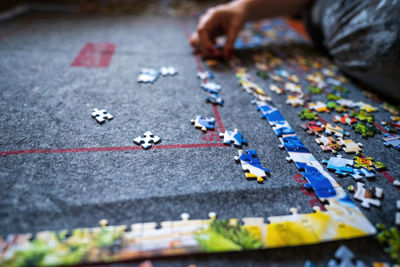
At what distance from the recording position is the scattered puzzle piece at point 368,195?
0.97m

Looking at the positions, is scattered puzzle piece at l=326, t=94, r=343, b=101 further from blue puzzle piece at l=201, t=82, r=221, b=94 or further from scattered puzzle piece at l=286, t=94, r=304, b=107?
blue puzzle piece at l=201, t=82, r=221, b=94

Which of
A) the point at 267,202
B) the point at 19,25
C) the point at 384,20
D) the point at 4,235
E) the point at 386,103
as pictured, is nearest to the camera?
the point at 4,235

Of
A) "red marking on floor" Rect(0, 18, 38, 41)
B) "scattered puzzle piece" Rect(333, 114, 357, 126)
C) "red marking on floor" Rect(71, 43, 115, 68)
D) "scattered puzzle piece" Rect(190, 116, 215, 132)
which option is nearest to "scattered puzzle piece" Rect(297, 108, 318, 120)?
"scattered puzzle piece" Rect(333, 114, 357, 126)

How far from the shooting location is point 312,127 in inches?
52.2

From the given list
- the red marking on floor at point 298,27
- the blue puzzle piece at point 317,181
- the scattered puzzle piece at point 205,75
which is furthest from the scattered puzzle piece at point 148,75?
the red marking on floor at point 298,27

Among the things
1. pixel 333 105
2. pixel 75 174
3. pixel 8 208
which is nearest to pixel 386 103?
pixel 333 105

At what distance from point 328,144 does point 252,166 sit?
0.44m

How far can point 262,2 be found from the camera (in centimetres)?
204

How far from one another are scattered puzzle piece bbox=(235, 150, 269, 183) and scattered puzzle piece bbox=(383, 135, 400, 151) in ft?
2.32

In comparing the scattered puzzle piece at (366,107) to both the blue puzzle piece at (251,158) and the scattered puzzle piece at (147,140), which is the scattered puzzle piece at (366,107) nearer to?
the blue puzzle piece at (251,158)

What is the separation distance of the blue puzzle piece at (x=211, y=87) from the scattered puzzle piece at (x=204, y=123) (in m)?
0.30

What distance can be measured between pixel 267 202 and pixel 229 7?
1.60 metres

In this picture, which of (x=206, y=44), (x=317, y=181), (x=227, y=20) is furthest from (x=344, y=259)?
(x=227, y=20)

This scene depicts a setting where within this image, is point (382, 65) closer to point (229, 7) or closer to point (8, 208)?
point (229, 7)
